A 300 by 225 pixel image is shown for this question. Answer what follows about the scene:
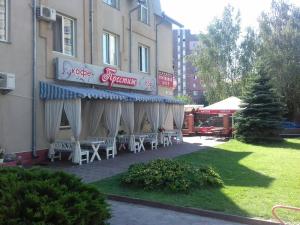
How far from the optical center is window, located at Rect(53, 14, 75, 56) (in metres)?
16.2

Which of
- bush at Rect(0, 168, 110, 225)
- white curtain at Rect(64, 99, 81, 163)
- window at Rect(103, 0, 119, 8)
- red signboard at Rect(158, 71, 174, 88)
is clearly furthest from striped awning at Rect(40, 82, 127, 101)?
red signboard at Rect(158, 71, 174, 88)

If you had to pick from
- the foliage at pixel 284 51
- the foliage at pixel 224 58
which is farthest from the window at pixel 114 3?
the foliage at pixel 224 58

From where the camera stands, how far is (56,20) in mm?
16234

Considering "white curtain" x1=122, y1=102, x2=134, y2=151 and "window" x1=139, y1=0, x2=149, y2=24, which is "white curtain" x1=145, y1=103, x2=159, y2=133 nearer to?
"white curtain" x1=122, y1=102, x2=134, y2=151

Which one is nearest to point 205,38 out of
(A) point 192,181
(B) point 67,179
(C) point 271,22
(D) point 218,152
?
(C) point 271,22

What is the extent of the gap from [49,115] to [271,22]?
28.1m

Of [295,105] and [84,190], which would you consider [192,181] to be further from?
[295,105]

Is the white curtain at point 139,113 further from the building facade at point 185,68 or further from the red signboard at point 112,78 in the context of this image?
the building facade at point 185,68

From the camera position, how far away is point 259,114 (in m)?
25.0

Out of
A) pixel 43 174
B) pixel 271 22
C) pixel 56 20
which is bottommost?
pixel 43 174

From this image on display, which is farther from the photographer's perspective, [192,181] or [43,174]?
[192,181]

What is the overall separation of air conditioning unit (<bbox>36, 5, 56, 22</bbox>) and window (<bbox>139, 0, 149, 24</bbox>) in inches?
332

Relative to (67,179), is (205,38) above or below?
above

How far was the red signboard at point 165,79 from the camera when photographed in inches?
983
